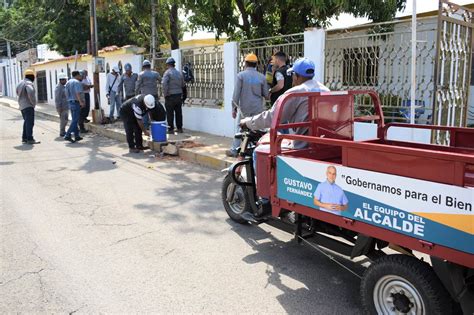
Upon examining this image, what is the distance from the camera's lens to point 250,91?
7949 millimetres

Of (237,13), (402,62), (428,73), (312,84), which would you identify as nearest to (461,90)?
(428,73)

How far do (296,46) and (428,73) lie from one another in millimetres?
2655

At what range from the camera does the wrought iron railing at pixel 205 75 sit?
11273mm

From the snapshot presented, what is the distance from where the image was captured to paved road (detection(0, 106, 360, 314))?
3.51m

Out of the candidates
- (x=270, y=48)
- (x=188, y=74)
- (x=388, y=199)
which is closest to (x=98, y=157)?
(x=188, y=74)

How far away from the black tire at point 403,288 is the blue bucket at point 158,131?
7326 mm

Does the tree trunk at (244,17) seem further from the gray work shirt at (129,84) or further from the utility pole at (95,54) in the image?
the utility pole at (95,54)

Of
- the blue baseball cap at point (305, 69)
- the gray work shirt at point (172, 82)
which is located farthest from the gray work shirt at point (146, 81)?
the blue baseball cap at point (305, 69)

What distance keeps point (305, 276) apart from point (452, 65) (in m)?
4.64

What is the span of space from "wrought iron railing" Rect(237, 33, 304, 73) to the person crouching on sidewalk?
2.48 m

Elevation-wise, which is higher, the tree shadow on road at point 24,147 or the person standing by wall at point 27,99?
the person standing by wall at point 27,99

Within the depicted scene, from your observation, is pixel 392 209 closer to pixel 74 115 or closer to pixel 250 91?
pixel 250 91

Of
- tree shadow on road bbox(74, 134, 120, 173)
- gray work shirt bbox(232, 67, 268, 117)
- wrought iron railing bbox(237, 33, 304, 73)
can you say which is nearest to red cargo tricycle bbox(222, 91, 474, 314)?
gray work shirt bbox(232, 67, 268, 117)

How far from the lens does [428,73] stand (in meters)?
7.32
